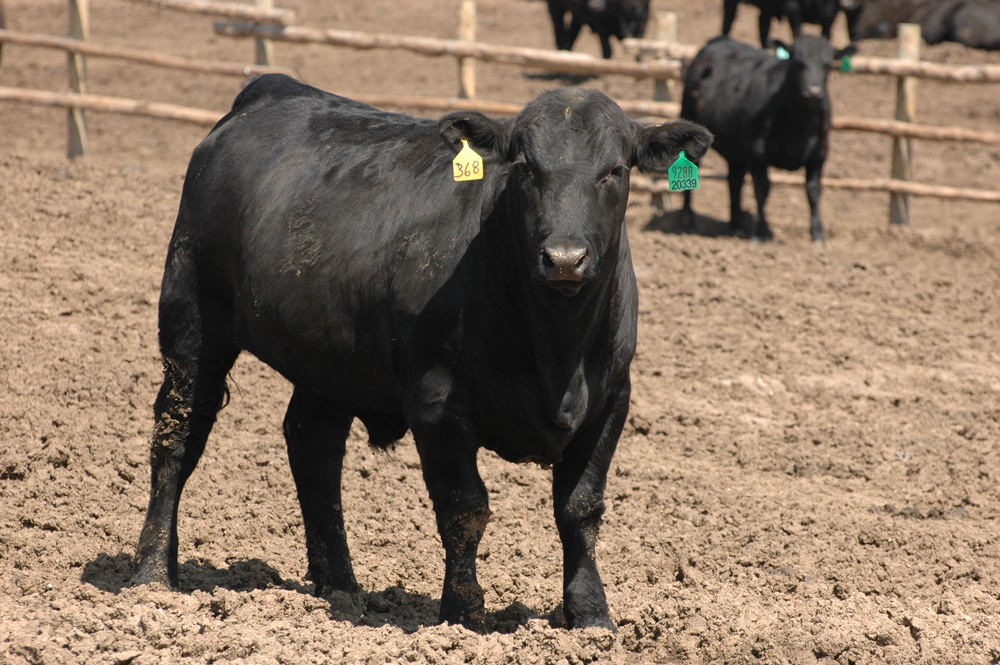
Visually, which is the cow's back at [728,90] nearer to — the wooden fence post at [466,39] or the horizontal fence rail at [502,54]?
the horizontal fence rail at [502,54]

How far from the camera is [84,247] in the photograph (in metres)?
7.27

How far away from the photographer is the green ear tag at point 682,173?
149 inches

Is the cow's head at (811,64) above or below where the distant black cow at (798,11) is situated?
below

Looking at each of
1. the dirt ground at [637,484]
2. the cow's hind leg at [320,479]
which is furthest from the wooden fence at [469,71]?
the cow's hind leg at [320,479]

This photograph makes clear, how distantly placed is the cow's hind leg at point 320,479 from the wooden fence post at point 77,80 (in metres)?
7.55

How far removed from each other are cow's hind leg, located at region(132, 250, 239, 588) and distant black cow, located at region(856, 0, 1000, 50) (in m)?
14.7

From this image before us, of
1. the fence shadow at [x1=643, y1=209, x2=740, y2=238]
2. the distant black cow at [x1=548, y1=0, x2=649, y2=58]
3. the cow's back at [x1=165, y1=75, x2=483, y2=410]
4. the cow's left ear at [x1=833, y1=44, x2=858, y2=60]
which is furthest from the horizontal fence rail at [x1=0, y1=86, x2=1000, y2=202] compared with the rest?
the distant black cow at [x1=548, y1=0, x2=649, y2=58]

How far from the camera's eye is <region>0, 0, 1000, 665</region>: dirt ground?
137 inches

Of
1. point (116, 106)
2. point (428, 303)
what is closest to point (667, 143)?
point (428, 303)

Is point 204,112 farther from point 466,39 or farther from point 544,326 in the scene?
point 544,326

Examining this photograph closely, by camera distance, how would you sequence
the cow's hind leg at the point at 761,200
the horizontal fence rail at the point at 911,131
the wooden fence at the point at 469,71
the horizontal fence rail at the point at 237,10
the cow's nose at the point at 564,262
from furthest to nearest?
the horizontal fence rail at the point at 237,10
the wooden fence at the point at 469,71
the horizontal fence rail at the point at 911,131
the cow's hind leg at the point at 761,200
the cow's nose at the point at 564,262

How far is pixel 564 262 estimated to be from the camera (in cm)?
305

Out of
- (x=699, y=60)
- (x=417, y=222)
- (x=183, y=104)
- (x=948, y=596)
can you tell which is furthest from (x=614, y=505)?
(x=183, y=104)

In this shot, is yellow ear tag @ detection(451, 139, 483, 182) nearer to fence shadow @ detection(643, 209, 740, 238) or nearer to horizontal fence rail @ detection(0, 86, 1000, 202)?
horizontal fence rail @ detection(0, 86, 1000, 202)
